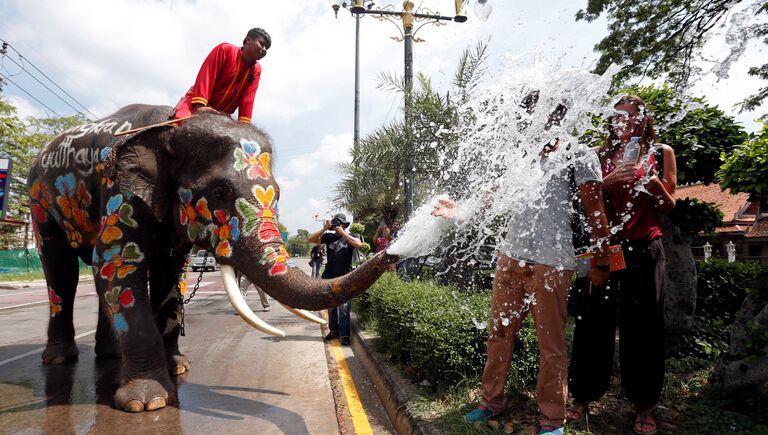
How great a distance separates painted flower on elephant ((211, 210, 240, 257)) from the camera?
11.5 feet

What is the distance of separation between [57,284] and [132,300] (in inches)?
71.8

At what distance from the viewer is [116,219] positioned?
384 centimetres

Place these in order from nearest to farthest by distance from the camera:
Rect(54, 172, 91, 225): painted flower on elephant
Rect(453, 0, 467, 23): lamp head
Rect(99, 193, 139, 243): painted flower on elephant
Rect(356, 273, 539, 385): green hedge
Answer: Rect(356, 273, 539, 385): green hedge → Rect(99, 193, 139, 243): painted flower on elephant → Rect(54, 172, 91, 225): painted flower on elephant → Rect(453, 0, 467, 23): lamp head

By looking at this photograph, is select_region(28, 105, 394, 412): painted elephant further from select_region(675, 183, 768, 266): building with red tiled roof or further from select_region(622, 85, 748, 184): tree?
select_region(675, 183, 768, 266): building with red tiled roof

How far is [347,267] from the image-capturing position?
6301mm

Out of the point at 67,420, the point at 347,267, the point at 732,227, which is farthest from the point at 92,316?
the point at 732,227

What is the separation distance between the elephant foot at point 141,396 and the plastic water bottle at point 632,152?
3.68 m

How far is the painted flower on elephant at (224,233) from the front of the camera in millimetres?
3502

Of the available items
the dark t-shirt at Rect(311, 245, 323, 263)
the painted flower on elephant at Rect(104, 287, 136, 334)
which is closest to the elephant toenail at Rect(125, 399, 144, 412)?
the painted flower on elephant at Rect(104, 287, 136, 334)

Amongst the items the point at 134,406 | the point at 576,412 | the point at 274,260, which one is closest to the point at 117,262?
the point at 134,406

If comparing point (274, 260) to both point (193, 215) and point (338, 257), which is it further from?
point (338, 257)

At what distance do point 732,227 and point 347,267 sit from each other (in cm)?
2642

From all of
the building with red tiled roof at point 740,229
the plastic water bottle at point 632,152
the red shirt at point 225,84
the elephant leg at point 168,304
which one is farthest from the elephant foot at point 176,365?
the building with red tiled roof at point 740,229

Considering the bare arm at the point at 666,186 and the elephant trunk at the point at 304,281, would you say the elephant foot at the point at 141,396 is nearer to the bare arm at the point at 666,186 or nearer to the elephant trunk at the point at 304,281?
the elephant trunk at the point at 304,281
